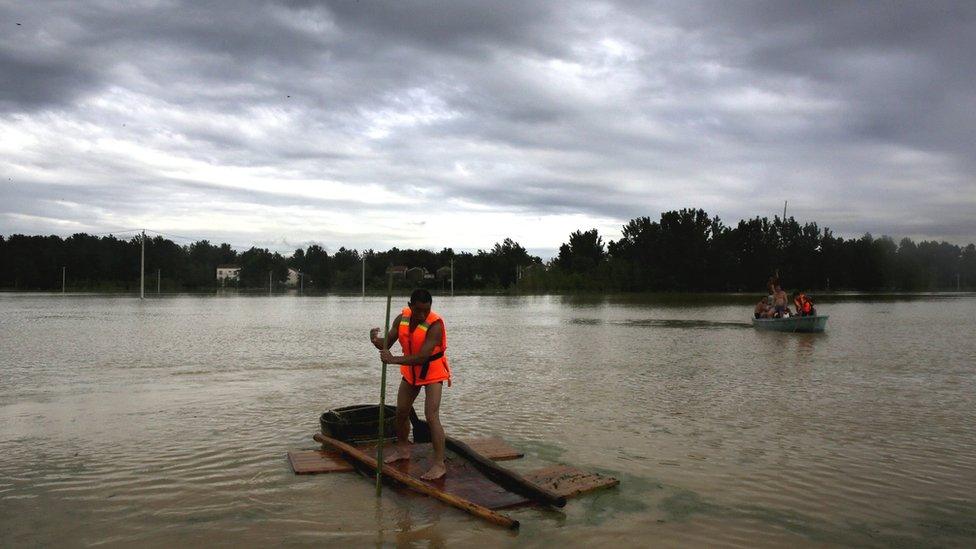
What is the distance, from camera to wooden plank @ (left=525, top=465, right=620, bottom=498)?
6.87 metres

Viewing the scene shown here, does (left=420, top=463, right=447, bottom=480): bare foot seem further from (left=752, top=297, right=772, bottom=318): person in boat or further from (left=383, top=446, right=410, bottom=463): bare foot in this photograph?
(left=752, top=297, right=772, bottom=318): person in boat

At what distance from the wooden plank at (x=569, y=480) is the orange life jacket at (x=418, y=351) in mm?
1334

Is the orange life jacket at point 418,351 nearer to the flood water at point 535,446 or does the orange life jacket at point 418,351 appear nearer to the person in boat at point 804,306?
the flood water at point 535,446

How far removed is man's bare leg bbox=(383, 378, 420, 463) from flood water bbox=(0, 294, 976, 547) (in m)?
0.52

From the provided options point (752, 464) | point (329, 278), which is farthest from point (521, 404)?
point (329, 278)

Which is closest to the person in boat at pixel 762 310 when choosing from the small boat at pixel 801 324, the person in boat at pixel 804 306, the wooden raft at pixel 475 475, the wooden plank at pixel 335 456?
the person in boat at pixel 804 306

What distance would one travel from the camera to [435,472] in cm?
702

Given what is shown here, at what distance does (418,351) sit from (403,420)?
1177 millimetres

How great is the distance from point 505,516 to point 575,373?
33.9 feet

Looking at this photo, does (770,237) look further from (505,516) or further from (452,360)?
(505,516)

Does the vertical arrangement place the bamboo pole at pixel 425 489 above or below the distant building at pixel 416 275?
below

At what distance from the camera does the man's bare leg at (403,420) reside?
763cm

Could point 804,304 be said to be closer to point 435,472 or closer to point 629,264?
point 435,472

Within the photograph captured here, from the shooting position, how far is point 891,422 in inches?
413
